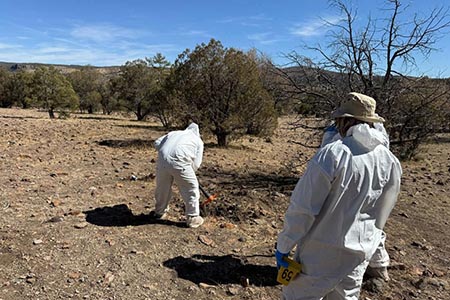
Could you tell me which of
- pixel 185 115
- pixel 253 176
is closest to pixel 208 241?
pixel 253 176

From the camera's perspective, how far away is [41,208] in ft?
18.2

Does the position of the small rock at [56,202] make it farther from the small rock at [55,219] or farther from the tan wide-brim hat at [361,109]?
the tan wide-brim hat at [361,109]

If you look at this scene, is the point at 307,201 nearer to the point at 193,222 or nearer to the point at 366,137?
the point at 366,137

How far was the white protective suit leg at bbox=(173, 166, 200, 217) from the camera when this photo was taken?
4.90 m

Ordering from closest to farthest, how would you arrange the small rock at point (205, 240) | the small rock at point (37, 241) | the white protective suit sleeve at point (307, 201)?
the white protective suit sleeve at point (307, 201) < the small rock at point (37, 241) < the small rock at point (205, 240)

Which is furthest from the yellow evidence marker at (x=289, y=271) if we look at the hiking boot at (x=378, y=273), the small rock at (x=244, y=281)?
the hiking boot at (x=378, y=273)

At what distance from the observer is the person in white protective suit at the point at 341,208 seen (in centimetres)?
214

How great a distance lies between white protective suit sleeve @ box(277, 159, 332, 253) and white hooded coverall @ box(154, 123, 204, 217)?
278cm

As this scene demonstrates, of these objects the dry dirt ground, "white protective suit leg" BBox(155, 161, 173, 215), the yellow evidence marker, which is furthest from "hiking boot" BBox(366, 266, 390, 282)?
"white protective suit leg" BBox(155, 161, 173, 215)

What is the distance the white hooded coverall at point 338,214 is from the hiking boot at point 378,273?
1.69m

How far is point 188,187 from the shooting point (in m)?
4.99

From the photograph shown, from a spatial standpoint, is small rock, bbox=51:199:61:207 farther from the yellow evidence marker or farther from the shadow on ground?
the shadow on ground

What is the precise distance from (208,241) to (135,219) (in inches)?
48.0

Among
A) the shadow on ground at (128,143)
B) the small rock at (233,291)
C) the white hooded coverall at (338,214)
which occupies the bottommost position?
the small rock at (233,291)
